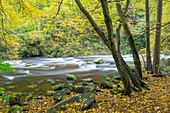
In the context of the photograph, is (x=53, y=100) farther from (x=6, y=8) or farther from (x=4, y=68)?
(x=6, y=8)

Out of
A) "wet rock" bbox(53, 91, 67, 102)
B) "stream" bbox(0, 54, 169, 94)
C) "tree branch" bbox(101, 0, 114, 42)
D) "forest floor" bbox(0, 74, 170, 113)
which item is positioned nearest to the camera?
"tree branch" bbox(101, 0, 114, 42)

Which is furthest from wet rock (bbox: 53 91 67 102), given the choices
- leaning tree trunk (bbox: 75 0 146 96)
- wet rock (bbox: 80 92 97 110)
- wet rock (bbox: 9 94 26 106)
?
leaning tree trunk (bbox: 75 0 146 96)

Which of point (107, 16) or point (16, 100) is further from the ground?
point (107, 16)

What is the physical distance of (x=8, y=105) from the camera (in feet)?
13.3

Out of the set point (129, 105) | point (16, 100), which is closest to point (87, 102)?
point (129, 105)

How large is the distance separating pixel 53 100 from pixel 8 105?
63.0 inches

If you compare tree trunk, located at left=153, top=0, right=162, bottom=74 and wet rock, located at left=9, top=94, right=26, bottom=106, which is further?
tree trunk, located at left=153, top=0, right=162, bottom=74

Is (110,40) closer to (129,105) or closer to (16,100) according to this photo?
(129,105)

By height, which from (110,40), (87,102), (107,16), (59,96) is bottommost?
(59,96)

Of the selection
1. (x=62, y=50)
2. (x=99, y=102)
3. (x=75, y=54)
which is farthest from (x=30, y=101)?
(x=62, y=50)

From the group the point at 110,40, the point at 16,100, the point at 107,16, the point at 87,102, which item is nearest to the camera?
the point at 107,16

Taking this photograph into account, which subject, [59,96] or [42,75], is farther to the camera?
[42,75]

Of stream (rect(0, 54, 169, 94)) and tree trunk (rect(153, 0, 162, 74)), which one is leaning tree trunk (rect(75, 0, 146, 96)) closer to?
tree trunk (rect(153, 0, 162, 74))

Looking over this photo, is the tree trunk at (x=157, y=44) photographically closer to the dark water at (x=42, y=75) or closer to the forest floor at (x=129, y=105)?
the forest floor at (x=129, y=105)
